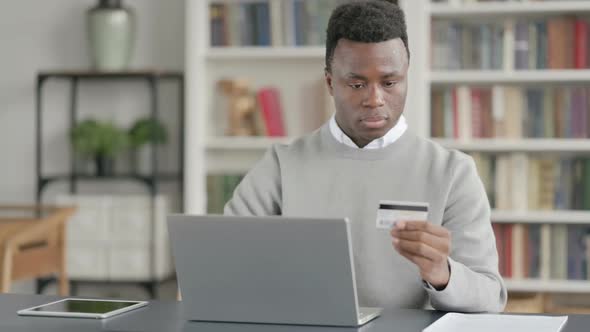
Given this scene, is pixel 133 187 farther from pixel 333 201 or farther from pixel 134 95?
pixel 333 201

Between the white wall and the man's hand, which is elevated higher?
the white wall

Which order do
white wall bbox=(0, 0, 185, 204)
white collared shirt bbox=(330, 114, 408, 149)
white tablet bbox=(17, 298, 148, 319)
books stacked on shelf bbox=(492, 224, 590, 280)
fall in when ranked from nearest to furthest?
1. white tablet bbox=(17, 298, 148, 319)
2. white collared shirt bbox=(330, 114, 408, 149)
3. books stacked on shelf bbox=(492, 224, 590, 280)
4. white wall bbox=(0, 0, 185, 204)

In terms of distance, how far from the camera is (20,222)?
13.4 feet

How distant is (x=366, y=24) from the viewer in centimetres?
186

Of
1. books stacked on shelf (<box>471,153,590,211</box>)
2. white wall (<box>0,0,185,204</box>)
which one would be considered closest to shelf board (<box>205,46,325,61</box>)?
white wall (<box>0,0,185,204</box>)

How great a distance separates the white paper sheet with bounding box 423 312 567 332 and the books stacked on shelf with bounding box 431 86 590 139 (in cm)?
242

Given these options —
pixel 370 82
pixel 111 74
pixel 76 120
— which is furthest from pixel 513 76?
pixel 370 82

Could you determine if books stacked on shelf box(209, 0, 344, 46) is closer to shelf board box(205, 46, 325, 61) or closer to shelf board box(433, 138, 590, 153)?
shelf board box(205, 46, 325, 61)

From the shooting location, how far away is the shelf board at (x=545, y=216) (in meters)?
3.94

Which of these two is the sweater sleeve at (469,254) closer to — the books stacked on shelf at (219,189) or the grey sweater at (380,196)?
the grey sweater at (380,196)

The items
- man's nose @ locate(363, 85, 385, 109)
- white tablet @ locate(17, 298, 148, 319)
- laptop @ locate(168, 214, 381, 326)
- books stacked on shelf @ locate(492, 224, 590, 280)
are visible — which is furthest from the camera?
books stacked on shelf @ locate(492, 224, 590, 280)

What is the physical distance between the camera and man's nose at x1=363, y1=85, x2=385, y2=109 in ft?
6.04

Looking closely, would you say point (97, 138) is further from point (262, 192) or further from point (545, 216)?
point (262, 192)

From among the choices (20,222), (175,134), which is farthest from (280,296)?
(175,134)
